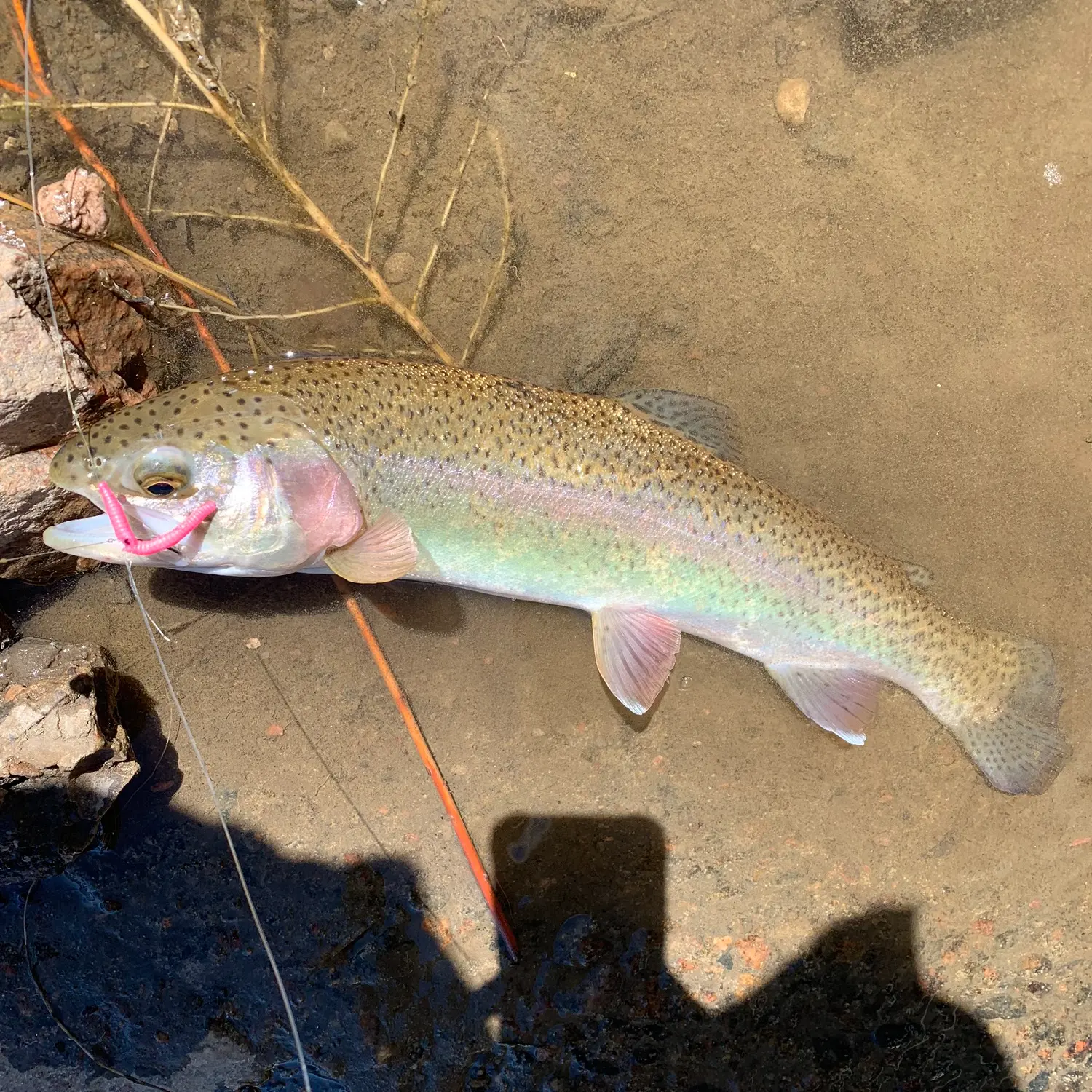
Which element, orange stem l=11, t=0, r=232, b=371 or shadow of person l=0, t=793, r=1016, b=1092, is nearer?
orange stem l=11, t=0, r=232, b=371

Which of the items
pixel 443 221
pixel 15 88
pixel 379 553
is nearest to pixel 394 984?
pixel 379 553

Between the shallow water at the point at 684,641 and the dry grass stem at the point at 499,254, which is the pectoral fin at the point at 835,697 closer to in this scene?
the shallow water at the point at 684,641

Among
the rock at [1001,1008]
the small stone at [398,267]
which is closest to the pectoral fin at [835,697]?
A: the rock at [1001,1008]

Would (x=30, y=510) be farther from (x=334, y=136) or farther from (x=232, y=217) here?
(x=334, y=136)

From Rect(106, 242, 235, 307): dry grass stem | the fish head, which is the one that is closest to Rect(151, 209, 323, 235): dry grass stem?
Rect(106, 242, 235, 307): dry grass stem

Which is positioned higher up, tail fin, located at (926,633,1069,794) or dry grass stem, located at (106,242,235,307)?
dry grass stem, located at (106,242,235,307)

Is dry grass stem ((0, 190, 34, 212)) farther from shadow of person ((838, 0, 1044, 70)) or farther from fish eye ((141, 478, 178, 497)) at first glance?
shadow of person ((838, 0, 1044, 70))
